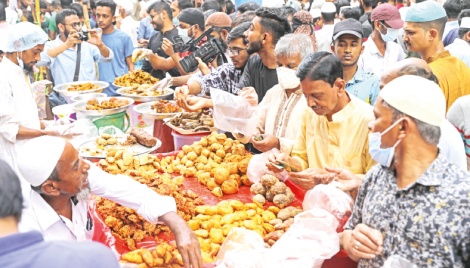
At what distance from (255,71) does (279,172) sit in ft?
3.69

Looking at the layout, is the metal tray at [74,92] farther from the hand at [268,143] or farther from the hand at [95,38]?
the hand at [268,143]

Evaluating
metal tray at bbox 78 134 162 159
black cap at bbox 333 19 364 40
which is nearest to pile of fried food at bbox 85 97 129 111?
metal tray at bbox 78 134 162 159

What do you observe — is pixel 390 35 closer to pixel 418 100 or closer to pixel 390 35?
pixel 390 35

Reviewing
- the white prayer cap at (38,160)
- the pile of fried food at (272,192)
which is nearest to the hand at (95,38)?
the pile of fried food at (272,192)

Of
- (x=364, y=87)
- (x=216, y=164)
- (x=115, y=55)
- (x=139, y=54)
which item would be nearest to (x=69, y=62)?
(x=115, y=55)

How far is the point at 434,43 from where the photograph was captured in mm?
3281

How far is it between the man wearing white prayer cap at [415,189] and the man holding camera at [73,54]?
4.71 m

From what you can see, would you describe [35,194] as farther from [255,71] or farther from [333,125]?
[255,71]

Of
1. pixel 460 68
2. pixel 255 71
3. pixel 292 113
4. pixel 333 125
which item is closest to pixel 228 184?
pixel 292 113

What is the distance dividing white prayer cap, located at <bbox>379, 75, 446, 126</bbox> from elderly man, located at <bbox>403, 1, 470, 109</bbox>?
5.34ft

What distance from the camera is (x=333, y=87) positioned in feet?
7.71

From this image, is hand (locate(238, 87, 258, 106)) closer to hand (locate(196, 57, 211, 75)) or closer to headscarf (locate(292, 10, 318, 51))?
hand (locate(196, 57, 211, 75))

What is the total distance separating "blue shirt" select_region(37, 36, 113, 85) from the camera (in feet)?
18.8

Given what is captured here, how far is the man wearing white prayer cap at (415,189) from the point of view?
1531 millimetres
